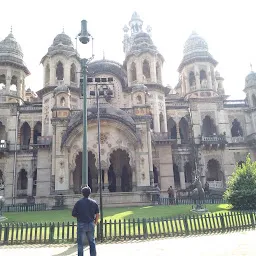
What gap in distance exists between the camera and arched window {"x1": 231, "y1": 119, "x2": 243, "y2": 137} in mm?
34344

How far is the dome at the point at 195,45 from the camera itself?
3658 centimetres

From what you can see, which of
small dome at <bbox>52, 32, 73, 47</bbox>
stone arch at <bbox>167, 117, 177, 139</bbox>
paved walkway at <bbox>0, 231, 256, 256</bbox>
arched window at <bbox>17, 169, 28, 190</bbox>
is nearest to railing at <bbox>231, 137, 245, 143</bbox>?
stone arch at <bbox>167, 117, 177, 139</bbox>

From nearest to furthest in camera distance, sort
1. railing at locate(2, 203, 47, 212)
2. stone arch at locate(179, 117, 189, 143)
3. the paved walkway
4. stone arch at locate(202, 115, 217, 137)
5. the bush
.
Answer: the paved walkway → the bush → railing at locate(2, 203, 47, 212) → stone arch at locate(202, 115, 217, 137) → stone arch at locate(179, 117, 189, 143)

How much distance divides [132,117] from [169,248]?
52.5 ft

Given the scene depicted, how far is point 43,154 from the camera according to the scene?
29.4m

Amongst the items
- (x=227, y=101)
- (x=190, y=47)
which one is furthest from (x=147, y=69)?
(x=227, y=101)

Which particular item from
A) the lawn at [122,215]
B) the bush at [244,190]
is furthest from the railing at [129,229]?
the bush at [244,190]

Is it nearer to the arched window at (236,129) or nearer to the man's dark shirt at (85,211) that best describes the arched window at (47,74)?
the arched window at (236,129)

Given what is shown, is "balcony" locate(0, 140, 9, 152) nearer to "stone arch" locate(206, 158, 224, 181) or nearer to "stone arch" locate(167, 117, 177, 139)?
"stone arch" locate(167, 117, 177, 139)

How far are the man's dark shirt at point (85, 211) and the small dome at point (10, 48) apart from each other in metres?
31.2

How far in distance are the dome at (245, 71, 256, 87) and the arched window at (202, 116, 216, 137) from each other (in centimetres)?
626

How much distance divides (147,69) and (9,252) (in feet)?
88.0

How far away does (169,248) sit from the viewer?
28.7 ft

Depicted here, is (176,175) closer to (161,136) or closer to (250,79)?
(161,136)
